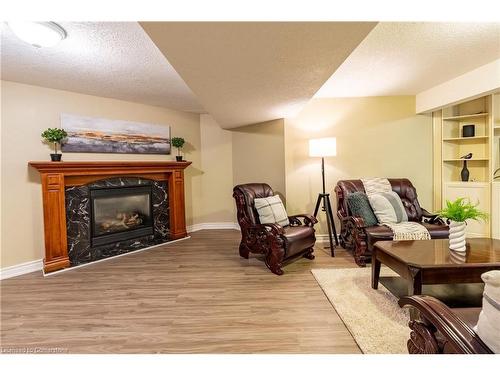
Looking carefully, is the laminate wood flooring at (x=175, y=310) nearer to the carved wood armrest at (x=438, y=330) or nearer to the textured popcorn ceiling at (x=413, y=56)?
the carved wood armrest at (x=438, y=330)

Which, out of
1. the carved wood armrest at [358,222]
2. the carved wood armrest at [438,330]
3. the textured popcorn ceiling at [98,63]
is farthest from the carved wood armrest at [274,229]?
the textured popcorn ceiling at [98,63]

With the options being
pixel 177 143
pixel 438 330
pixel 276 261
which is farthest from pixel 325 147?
pixel 438 330

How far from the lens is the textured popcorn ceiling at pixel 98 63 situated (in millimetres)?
2187

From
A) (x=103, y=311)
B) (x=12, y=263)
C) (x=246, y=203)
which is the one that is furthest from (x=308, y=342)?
(x=12, y=263)

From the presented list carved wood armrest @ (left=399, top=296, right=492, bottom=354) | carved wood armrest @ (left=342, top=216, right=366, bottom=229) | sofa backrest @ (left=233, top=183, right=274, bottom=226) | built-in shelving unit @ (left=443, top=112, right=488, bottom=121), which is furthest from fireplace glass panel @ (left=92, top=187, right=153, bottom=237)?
built-in shelving unit @ (left=443, top=112, right=488, bottom=121)

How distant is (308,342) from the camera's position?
183 cm

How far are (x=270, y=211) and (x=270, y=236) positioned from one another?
0.46 m

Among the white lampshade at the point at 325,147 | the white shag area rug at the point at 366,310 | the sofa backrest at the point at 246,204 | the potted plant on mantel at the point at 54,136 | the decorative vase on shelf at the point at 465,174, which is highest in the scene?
the potted plant on mantel at the point at 54,136

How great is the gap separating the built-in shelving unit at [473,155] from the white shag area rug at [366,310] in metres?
2.09

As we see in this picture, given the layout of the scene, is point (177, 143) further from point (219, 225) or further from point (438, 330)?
point (438, 330)

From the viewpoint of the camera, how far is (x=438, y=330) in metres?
1.14

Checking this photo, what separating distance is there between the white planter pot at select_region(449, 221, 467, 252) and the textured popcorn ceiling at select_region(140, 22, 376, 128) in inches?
70.5
